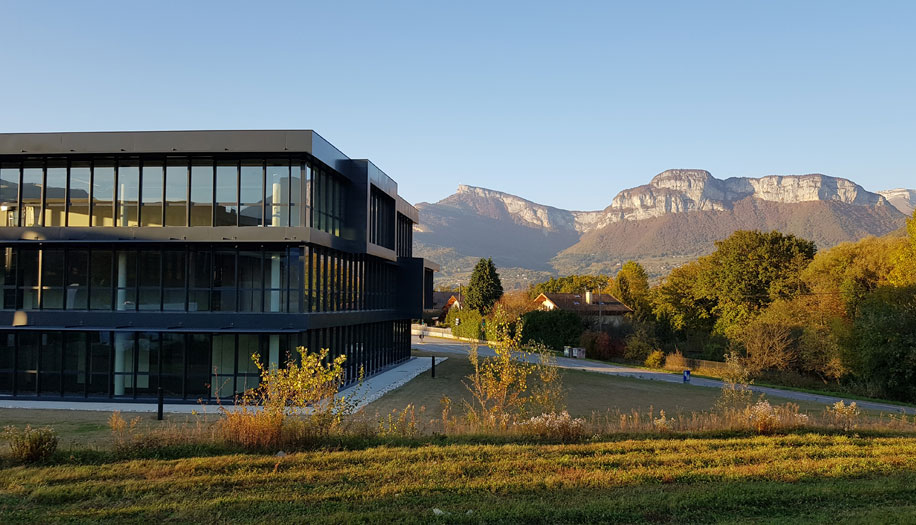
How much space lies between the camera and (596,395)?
87.7 ft

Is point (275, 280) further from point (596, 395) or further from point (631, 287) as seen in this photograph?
point (631, 287)

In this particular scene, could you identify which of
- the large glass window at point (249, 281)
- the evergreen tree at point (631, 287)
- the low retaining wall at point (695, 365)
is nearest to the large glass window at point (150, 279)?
the large glass window at point (249, 281)

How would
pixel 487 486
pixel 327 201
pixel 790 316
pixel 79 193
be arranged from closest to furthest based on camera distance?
pixel 487 486, pixel 79 193, pixel 327 201, pixel 790 316

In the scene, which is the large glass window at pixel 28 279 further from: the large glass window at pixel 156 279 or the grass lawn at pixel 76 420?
the grass lawn at pixel 76 420

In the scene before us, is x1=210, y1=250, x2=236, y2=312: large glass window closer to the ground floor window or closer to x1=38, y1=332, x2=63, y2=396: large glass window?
the ground floor window

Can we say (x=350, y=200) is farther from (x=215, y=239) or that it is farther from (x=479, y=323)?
(x=479, y=323)

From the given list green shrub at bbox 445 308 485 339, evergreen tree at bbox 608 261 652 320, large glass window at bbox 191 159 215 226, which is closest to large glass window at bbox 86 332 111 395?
large glass window at bbox 191 159 215 226

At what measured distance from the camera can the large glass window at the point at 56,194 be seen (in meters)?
22.8

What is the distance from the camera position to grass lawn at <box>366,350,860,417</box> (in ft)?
73.7

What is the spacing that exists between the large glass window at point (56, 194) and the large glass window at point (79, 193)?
26 cm

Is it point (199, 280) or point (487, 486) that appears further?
point (199, 280)

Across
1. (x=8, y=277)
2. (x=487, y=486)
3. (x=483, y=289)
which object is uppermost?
(x=483, y=289)

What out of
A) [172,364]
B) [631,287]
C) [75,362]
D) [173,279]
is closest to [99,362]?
[75,362]

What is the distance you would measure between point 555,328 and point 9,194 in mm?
41049
